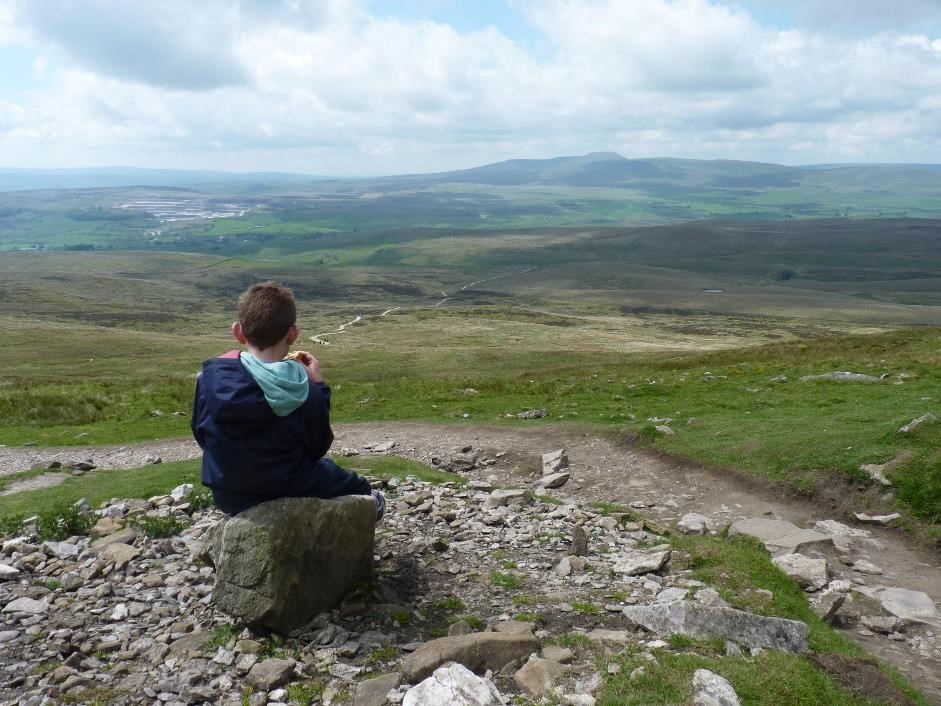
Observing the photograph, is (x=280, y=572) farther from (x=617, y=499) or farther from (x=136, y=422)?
(x=136, y=422)

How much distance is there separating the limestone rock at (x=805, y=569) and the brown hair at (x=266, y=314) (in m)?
9.12

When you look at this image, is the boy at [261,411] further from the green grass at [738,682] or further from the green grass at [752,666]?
the green grass at [752,666]

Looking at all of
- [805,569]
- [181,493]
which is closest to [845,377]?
[805,569]

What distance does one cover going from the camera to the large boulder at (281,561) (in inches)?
334

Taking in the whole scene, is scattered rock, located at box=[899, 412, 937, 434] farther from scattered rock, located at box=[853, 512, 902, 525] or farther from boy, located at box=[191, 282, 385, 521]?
boy, located at box=[191, 282, 385, 521]

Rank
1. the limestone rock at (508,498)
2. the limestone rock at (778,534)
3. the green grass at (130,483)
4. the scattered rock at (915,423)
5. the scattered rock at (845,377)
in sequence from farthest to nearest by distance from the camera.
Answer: the scattered rock at (845,377) < the scattered rock at (915,423) < the green grass at (130,483) < the limestone rock at (508,498) < the limestone rock at (778,534)

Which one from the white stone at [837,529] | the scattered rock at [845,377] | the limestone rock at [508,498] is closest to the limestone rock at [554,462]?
the limestone rock at [508,498]

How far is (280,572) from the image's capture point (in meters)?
8.53

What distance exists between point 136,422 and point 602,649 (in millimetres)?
→ 30062

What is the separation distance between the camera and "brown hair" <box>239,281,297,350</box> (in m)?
8.12

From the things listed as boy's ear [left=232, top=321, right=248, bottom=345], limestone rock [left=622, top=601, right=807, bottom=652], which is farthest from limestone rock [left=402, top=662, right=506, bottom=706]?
boy's ear [left=232, top=321, right=248, bottom=345]

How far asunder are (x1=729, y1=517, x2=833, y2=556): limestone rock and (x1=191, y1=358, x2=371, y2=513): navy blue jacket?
29.3ft

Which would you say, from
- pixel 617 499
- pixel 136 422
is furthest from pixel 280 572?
pixel 136 422

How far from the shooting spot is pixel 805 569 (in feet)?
39.3
